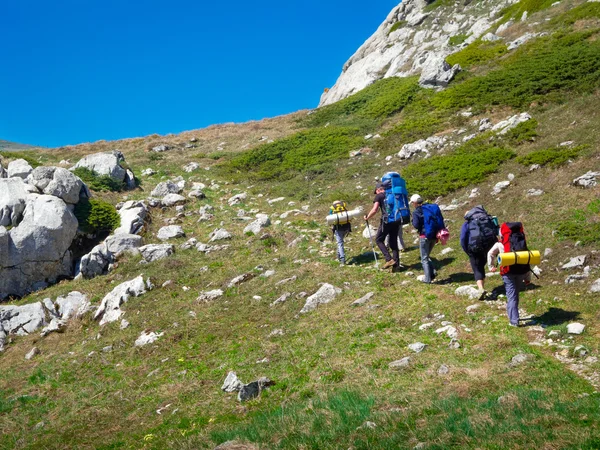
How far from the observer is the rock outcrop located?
4244cm

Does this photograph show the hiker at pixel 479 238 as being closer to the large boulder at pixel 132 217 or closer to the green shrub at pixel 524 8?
the large boulder at pixel 132 217

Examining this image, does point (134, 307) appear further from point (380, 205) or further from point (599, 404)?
point (599, 404)

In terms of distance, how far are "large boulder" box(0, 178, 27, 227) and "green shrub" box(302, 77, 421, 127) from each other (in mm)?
22663

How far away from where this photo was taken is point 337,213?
14.2 m

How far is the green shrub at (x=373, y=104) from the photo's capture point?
1324 inches

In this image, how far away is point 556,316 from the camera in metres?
8.60

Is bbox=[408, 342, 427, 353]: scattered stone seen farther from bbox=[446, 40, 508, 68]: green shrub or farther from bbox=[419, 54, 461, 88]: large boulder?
bbox=[446, 40, 508, 68]: green shrub

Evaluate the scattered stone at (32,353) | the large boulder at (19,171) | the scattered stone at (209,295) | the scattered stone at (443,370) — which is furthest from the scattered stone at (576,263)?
the large boulder at (19,171)

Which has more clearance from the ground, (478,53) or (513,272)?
(478,53)

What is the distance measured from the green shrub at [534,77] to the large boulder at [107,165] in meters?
20.0

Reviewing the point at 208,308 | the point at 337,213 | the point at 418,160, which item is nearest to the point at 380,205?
the point at 337,213

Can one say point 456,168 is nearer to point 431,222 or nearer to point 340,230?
point 340,230

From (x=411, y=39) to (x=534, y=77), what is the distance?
25.4m

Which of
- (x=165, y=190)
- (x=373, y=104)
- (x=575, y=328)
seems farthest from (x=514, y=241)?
(x=373, y=104)
